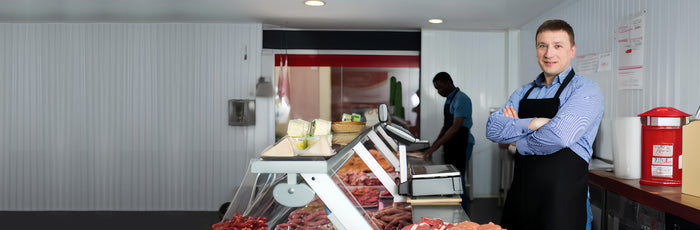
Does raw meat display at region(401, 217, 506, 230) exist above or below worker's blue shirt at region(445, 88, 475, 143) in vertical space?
below

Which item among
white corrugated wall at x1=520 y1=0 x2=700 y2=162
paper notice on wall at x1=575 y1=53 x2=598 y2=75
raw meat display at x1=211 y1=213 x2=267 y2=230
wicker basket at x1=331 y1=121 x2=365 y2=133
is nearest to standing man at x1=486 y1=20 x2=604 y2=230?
wicker basket at x1=331 y1=121 x2=365 y2=133

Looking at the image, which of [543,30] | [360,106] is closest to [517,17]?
[360,106]

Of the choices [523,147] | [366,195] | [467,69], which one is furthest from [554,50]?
[467,69]

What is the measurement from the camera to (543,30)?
2152mm

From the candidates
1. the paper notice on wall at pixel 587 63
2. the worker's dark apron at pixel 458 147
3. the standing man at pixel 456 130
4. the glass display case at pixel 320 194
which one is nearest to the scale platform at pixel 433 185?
the glass display case at pixel 320 194

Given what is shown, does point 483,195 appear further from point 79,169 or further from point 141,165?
point 79,169

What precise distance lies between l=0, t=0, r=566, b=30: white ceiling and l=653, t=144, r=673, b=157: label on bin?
2.05 m

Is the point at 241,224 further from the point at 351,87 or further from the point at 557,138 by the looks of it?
the point at 351,87

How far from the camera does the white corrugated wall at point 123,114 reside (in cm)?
550

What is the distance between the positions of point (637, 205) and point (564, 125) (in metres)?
0.98

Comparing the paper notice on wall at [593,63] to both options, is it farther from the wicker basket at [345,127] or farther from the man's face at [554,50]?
the wicker basket at [345,127]

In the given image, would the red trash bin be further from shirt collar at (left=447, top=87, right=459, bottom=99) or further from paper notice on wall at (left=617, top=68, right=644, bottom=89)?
shirt collar at (left=447, top=87, right=459, bottom=99)

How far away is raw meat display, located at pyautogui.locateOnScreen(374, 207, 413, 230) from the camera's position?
6.81 ft

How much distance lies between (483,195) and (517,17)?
7.60 ft
